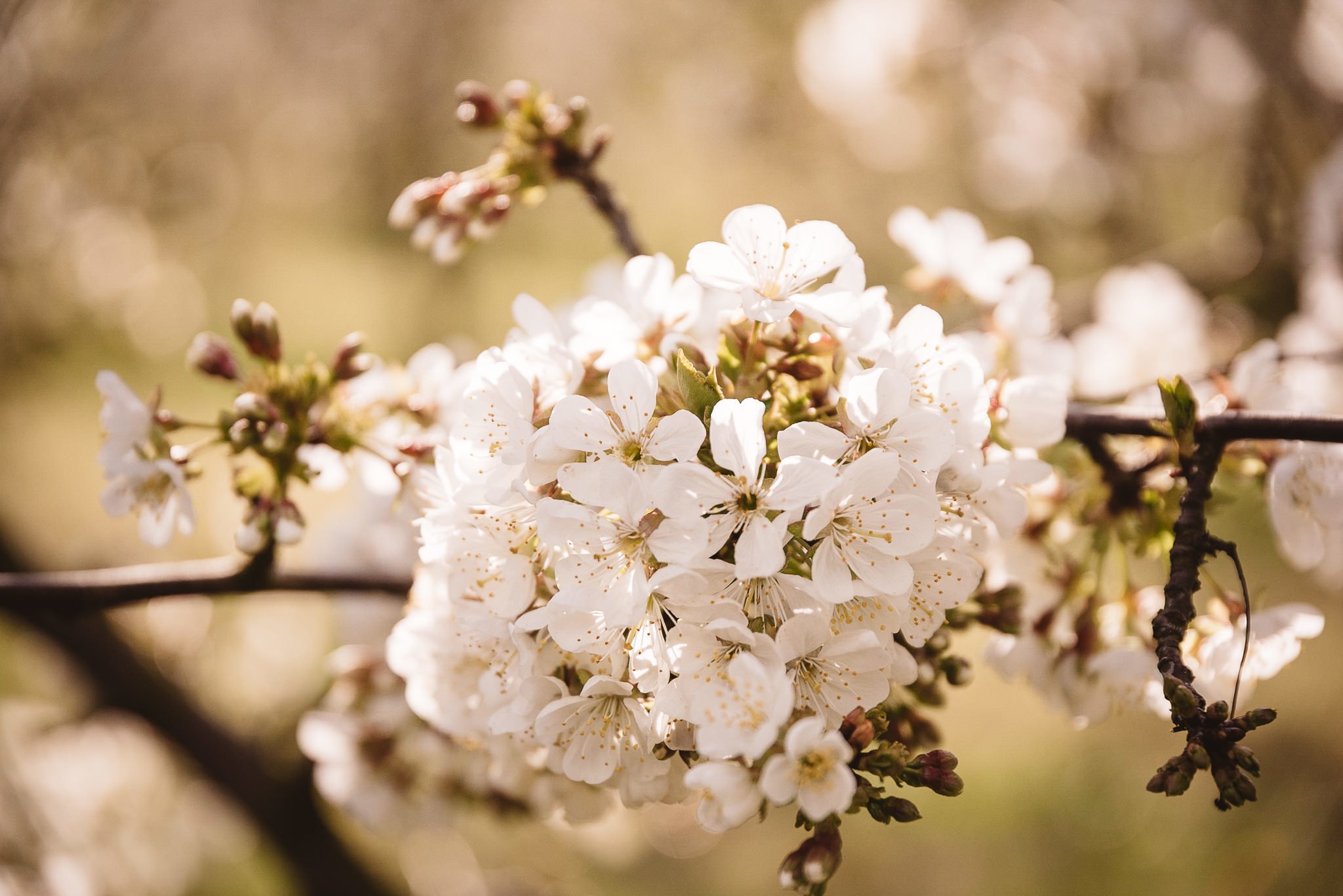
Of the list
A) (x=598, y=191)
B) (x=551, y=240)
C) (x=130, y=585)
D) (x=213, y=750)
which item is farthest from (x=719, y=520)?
(x=551, y=240)

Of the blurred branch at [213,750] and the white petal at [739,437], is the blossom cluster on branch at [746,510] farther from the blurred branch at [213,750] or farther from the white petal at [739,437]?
the blurred branch at [213,750]

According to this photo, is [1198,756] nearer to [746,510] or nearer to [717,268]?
[746,510]

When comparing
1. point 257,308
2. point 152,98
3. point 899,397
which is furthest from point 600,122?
point 899,397

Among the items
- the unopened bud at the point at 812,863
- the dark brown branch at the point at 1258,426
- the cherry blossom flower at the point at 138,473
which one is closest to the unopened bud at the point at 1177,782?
the unopened bud at the point at 812,863

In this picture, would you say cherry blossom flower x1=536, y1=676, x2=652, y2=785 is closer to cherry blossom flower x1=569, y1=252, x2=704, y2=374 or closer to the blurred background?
cherry blossom flower x1=569, y1=252, x2=704, y2=374

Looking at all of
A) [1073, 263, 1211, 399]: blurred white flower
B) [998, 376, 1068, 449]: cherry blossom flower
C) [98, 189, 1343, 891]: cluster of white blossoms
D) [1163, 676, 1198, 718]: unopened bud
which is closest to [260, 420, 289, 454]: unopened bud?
[98, 189, 1343, 891]: cluster of white blossoms

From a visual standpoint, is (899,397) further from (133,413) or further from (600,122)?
(600,122)
